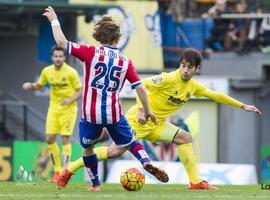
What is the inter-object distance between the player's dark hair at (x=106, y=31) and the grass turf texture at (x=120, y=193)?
1801mm

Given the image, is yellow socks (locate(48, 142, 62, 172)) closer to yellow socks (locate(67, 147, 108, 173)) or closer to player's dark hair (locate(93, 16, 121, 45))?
yellow socks (locate(67, 147, 108, 173))

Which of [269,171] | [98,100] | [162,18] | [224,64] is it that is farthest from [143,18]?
[98,100]

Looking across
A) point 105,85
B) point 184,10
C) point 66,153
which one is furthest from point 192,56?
point 184,10

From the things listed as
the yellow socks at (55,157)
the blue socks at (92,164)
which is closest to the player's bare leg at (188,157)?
the blue socks at (92,164)

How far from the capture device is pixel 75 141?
2836cm

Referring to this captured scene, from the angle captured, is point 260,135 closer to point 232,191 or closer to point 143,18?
point 143,18

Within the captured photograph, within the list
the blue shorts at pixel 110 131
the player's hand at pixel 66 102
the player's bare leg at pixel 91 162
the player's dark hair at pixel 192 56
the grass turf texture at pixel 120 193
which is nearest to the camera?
the grass turf texture at pixel 120 193

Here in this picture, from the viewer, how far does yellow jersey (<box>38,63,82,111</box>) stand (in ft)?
69.9

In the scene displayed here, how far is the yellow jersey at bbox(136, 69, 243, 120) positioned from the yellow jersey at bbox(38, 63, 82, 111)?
4.91 metres

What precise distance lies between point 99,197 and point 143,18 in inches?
644

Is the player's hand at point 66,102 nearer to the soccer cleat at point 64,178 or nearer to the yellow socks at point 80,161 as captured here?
the yellow socks at point 80,161

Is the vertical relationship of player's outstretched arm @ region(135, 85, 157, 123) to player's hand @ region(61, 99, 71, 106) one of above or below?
above

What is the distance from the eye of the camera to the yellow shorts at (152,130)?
16344 millimetres

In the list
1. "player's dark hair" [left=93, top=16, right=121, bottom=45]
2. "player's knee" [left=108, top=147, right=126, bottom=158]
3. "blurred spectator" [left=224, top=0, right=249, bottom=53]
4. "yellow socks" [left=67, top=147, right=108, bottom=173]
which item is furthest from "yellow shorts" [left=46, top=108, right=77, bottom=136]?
"blurred spectator" [left=224, top=0, right=249, bottom=53]
